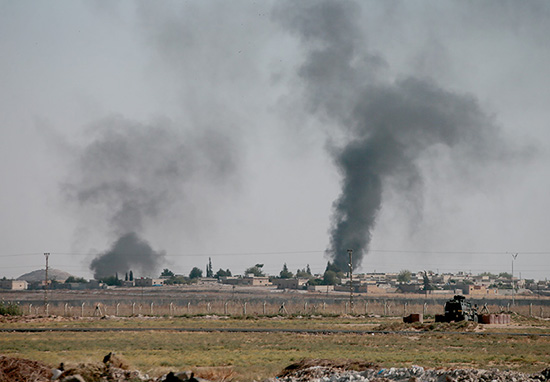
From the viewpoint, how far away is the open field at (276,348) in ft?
112

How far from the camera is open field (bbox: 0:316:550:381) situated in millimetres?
34188

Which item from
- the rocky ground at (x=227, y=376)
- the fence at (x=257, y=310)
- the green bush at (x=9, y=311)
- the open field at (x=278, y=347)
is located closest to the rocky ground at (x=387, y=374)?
the rocky ground at (x=227, y=376)

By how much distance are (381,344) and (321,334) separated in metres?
9.06

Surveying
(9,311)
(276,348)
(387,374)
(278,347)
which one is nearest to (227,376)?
(387,374)

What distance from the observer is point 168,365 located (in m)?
33.0

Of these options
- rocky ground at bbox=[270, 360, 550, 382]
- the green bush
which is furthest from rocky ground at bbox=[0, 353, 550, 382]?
the green bush

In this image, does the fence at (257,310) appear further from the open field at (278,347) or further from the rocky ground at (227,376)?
the rocky ground at (227,376)

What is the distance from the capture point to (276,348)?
43.0 metres

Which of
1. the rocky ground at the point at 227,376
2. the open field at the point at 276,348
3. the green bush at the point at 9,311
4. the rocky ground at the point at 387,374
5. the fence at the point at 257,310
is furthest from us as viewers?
the fence at the point at 257,310

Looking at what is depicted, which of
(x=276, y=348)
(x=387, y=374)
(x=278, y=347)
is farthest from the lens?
(x=278, y=347)

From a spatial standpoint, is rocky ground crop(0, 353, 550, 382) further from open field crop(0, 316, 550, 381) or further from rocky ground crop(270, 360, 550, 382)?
open field crop(0, 316, 550, 381)

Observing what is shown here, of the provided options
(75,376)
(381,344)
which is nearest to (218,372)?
(75,376)

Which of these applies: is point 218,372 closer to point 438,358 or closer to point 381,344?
point 438,358

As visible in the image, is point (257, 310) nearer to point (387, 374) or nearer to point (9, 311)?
point (9, 311)
